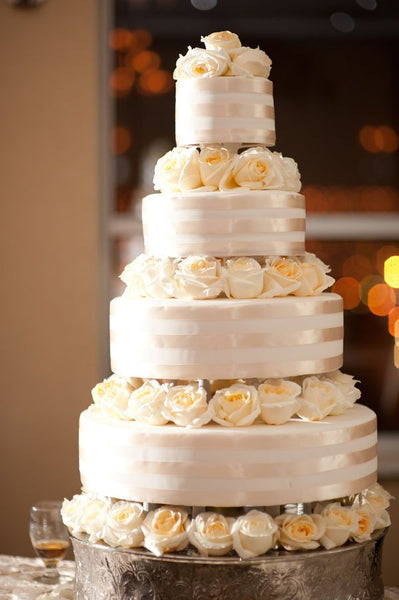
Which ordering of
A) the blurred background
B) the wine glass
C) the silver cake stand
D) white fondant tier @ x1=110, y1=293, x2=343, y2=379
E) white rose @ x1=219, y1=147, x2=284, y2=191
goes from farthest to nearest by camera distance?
the blurred background → the wine glass → white rose @ x1=219, y1=147, x2=284, y2=191 → white fondant tier @ x1=110, y1=293, x2=343, y2=379 → the silver cake stand

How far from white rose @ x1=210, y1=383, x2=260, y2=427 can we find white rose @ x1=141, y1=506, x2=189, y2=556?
19cm

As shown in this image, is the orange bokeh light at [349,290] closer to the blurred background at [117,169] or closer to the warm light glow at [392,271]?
the blurred background at [117,169]

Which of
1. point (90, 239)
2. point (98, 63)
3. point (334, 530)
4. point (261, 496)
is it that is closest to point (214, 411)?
point (261, 496)

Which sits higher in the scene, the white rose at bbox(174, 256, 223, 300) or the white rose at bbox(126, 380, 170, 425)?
the white rose at bbox(174, 256, 223, 300)

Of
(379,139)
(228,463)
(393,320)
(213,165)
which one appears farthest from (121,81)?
(228,463)

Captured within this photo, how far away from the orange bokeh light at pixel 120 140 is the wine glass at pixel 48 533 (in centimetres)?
166

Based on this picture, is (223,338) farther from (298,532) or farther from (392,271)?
(392,271)

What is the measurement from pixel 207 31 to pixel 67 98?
0.58 m

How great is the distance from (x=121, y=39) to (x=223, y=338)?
213cm

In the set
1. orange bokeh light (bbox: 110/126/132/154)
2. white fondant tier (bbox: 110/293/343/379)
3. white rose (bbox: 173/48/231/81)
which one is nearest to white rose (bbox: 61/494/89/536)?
white fondant tier (bbox: 110/293/343/379)

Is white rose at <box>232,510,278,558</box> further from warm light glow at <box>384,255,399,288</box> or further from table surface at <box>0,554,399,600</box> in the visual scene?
warm light glow at <box>384,255,399,288</box>

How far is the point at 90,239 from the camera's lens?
368 centimetres

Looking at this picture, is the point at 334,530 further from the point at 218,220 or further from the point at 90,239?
the point at 90,239

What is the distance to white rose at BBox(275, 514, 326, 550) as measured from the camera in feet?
6.16
